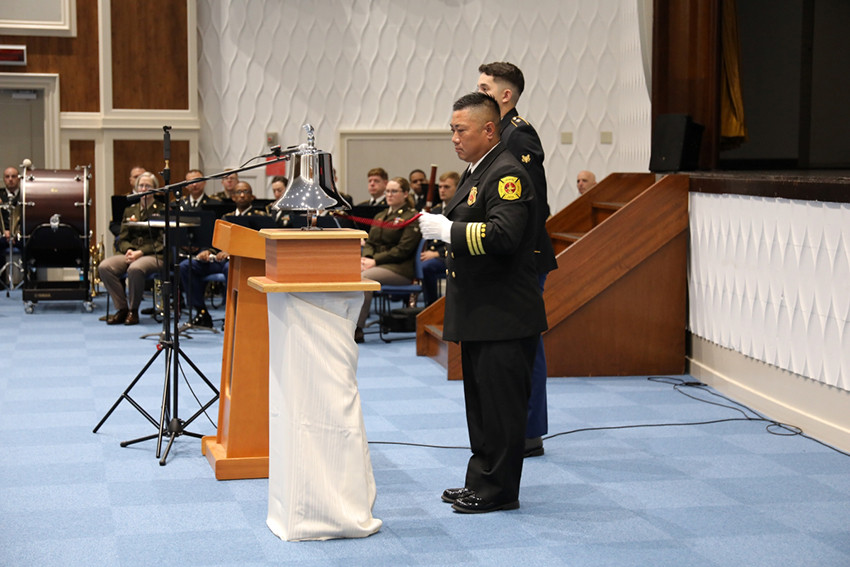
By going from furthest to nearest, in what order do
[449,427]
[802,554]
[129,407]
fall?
[129,407] → [449,427] → [802,554]

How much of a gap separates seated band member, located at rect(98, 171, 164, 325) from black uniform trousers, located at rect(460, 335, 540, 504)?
4.96 meters

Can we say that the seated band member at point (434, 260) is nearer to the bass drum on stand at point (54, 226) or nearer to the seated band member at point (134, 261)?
the seated band member at point (134, 261)

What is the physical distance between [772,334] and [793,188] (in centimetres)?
77

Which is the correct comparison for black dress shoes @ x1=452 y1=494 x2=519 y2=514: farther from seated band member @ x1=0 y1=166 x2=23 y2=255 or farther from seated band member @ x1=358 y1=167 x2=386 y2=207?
seated band member @ x1=0 y1=166 x2=23 y2=255

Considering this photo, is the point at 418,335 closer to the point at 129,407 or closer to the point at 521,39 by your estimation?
the point at 129,407

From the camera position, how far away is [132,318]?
8047 millimetres

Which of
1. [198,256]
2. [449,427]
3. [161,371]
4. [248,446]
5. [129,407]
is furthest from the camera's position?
[198,256]

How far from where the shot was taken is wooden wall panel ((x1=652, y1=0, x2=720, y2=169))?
650cm

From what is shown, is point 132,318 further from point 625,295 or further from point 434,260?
point 625,295

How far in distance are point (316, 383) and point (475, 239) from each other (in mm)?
735

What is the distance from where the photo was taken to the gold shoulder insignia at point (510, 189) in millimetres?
3342

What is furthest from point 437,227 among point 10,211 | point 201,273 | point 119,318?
point 10,211

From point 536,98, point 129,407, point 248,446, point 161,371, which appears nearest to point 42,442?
point 129,407

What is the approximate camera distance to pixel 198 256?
7965 millimetres
